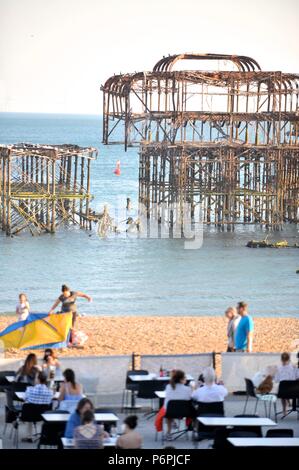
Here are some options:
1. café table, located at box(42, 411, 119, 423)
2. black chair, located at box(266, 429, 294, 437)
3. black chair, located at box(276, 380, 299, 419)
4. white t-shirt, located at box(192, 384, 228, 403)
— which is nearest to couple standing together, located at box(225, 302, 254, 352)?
black chair, located at box(276, 380, 299, 419)

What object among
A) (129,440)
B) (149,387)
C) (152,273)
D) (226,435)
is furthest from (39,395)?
(152,273)

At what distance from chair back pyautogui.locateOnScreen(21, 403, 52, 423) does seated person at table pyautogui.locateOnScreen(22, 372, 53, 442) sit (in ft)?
0.25

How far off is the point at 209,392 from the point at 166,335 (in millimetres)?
10868

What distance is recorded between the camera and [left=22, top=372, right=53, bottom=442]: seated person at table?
16766 millimetres

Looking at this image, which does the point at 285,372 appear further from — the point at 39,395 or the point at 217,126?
the point at 217,126

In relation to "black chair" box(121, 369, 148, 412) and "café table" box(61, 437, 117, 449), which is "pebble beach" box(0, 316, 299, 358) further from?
"café table" box(61, 437, 117, 449)

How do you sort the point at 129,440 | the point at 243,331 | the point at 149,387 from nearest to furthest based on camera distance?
the point at 129,440, the point at 149,387, the point at 243,331

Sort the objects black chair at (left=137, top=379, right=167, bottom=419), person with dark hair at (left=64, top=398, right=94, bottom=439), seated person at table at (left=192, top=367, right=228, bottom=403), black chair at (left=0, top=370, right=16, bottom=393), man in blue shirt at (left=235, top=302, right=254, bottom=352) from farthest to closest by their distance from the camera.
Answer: man in blue shirt at (left=235, top=302, right=254, bottom=352)
black chair at (left=0, top=370, right=16, bottom=393)
black chair at (left=137, top=379, right=167, bottom=419)
seated person at table at (left=192, top=367, right=228, bottom=403)
person with dark hair at (left=64, top=398, right=94, bottom=439)

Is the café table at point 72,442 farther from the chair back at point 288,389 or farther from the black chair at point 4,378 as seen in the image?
the chair back at point 288,389

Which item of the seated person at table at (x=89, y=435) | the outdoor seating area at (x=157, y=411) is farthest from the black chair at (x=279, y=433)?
the seated person at table at (x=89, y=435)

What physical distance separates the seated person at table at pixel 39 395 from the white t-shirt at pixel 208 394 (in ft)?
6.26

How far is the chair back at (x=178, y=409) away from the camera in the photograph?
54.7ft

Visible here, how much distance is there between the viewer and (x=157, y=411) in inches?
733
